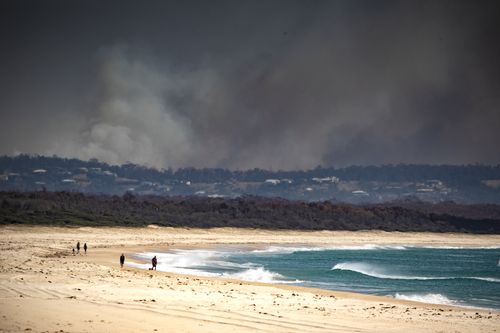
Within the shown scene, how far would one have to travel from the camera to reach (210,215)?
392 ft

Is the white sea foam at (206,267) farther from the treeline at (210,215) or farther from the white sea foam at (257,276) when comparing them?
the treeline at (210,215)

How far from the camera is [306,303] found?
967 inches

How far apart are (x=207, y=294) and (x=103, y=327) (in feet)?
30.7

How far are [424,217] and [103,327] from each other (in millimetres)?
132666

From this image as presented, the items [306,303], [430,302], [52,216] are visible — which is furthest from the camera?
[52,216]

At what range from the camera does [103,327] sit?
16.6 metres

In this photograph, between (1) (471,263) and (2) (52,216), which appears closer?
(1) (471,263)

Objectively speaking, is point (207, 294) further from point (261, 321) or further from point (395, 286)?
point (395, 286)

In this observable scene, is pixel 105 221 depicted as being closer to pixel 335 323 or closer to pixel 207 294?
pixel 207 294

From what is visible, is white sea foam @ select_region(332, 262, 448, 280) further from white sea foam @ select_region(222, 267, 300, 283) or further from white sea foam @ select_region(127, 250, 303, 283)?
white sea foam @ select_region(222, 267, 300, 283)

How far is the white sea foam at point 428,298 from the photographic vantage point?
30219 mm

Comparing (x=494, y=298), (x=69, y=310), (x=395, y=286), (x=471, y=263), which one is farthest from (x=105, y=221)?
(x=69, y=310)

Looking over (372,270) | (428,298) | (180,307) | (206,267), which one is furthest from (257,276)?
(180,307)

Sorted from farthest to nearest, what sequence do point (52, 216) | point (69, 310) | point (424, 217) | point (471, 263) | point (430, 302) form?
point (424, 217)
point (52, 216)
point (471, 263)
point (430, 302)
point (69, 310)
